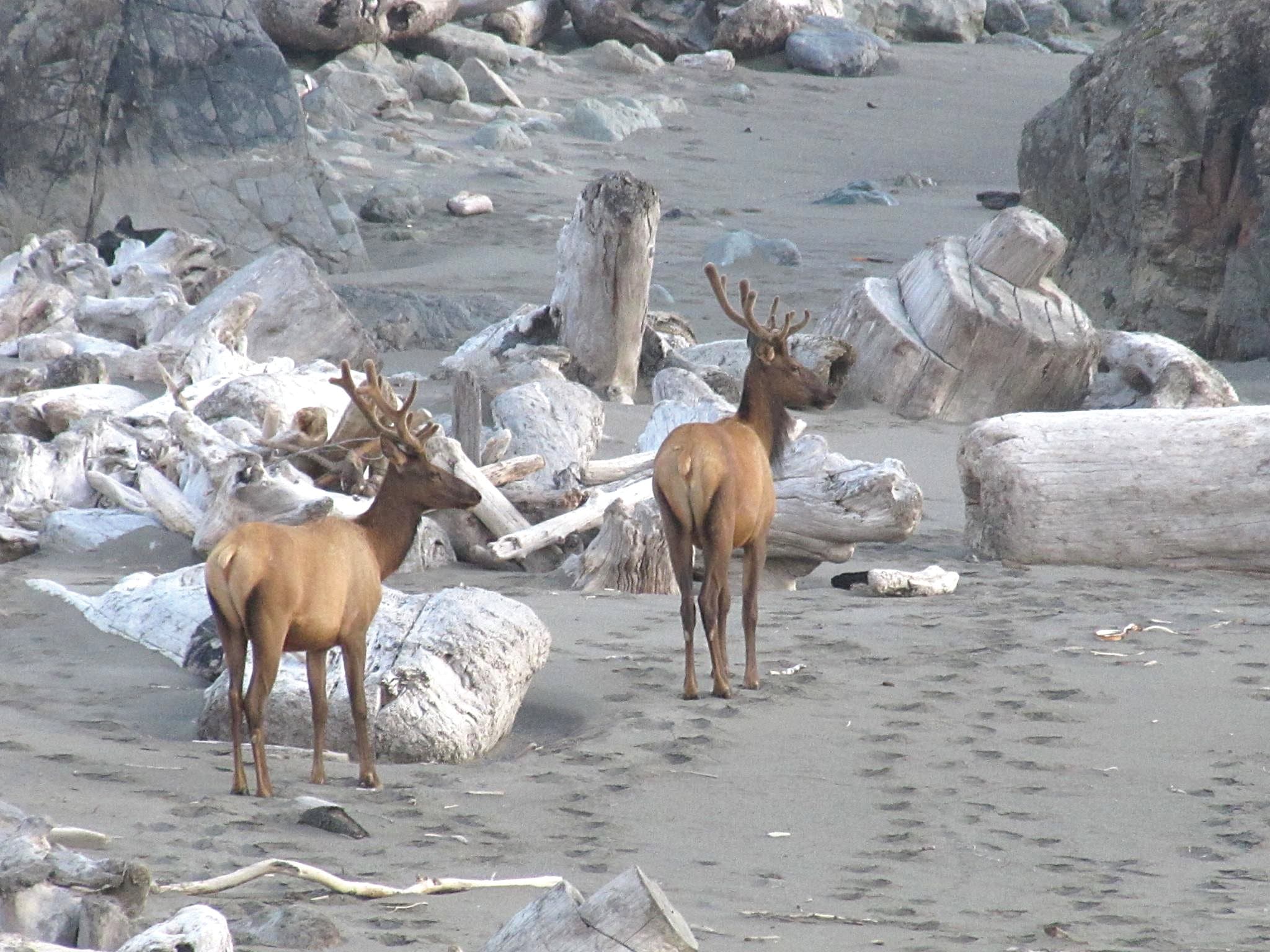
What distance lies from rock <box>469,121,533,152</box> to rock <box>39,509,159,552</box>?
1270 centimetres

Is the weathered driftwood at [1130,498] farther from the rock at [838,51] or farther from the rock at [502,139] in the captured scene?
the rock at [838,51]

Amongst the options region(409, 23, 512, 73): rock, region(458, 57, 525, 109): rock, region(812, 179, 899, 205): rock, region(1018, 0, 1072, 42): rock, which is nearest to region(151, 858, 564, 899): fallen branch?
region(812, 179, 899, 205): rock

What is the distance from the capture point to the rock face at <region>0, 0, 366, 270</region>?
15.9 m

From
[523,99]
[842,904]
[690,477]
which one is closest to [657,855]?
[842,904]

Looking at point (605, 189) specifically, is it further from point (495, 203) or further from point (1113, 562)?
point (495, 203)

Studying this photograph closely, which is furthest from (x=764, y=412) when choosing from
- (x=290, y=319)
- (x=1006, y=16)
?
(x=1006, y=16)

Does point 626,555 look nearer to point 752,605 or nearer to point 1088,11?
point 752,605

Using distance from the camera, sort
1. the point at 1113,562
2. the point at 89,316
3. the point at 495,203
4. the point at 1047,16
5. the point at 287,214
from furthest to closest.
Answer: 1. the point at 1047,16
2. the point at 495,203
3. the point at 287,214
4. the point at 89,316
5. the point at 1113,562

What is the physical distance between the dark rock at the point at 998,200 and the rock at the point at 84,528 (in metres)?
12.5

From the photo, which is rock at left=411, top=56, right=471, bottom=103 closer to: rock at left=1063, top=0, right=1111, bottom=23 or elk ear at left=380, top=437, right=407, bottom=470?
rock at left=1063, top=0, right=1111, bottom=23

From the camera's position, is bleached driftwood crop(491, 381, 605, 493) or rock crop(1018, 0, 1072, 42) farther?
rock crop(1018, 0, 1072, 42)

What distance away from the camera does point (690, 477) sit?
6.35 meters

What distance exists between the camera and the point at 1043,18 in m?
29.2

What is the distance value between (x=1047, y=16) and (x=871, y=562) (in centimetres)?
2312
